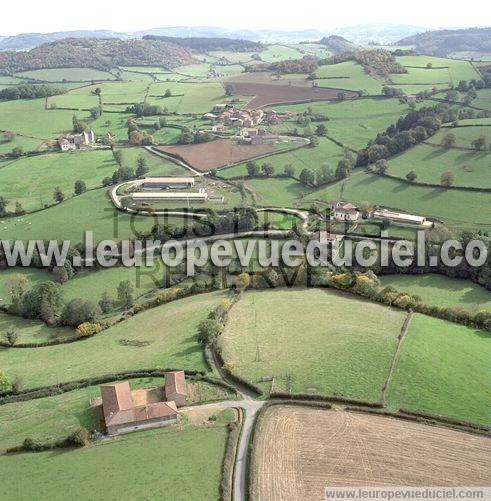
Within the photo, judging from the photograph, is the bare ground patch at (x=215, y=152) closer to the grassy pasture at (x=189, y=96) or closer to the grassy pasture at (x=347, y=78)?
the grassy pasture at (x=189, y=96)

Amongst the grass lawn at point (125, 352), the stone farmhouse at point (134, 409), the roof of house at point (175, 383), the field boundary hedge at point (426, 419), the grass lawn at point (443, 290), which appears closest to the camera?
the field boundary hedge at point (426, 419)

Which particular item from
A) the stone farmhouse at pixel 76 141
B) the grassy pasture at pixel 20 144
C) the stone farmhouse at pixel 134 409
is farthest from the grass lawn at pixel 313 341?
the grassy pasture at pixel 20 144

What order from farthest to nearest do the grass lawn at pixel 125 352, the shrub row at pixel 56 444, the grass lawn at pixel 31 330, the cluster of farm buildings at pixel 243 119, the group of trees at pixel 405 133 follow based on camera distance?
the cluster of farm buildings at pixel 243 119, the group of trees at pixel 405 133, the grass lawn at pixel 31 330, the grass lawn at pixel 125 352, the shrub row at pixel 56 444

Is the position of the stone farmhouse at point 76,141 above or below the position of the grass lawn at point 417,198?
above

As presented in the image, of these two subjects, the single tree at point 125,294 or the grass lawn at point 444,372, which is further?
the single tree at point 125,294

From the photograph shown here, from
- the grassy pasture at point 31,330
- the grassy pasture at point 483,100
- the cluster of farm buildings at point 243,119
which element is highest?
the grassy pasture at point 483,100

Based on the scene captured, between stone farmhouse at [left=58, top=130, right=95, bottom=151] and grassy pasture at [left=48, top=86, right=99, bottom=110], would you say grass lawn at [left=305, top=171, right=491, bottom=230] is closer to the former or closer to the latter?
stone farmhouse at [left=58, top=130, right=95, bottom=151]

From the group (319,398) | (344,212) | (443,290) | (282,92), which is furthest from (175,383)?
(282,92)
